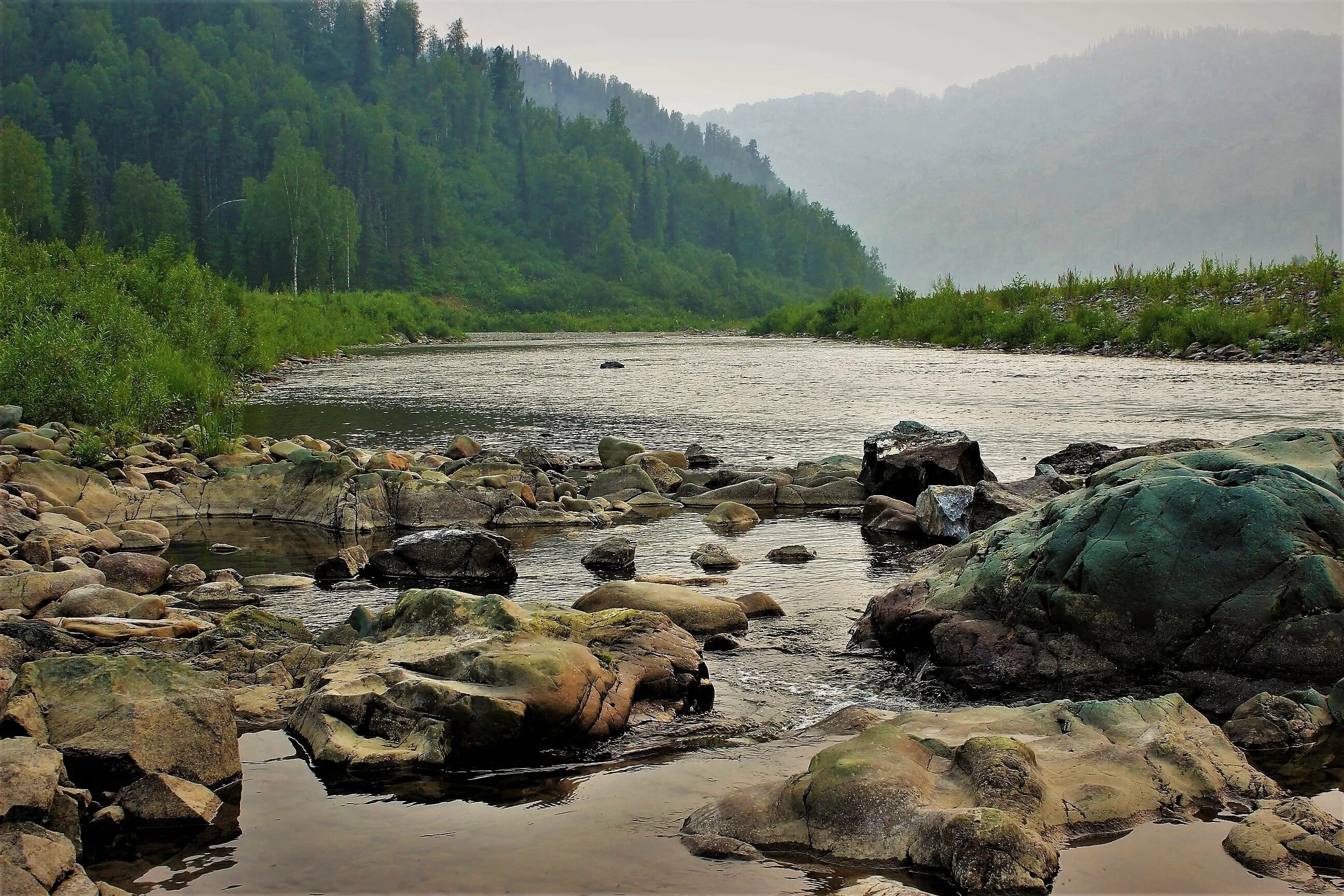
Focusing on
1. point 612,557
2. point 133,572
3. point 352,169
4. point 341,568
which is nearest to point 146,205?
point 352,169

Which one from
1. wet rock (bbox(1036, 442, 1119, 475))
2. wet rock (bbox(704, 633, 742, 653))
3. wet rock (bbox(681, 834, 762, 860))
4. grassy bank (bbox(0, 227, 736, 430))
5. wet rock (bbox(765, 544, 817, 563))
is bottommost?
wet rock (bbox(681, 834, 762, 860))

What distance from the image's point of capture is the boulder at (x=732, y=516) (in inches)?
523

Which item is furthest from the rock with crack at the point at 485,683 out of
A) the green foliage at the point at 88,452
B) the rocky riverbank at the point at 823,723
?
the green foliage at the point at 88,452

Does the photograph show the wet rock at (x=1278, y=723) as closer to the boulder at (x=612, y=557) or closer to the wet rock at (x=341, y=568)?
the boulder at (x=612, y=557)

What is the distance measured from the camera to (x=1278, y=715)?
5.94m

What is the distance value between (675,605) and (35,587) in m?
5.01

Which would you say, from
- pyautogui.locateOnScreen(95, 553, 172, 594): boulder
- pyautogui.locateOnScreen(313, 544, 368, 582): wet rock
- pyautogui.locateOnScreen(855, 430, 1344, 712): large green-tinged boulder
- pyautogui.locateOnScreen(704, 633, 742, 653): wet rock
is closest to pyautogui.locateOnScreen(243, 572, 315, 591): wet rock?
pyautogui.locateOnScreen(313, 544, 368, 582): wet rock

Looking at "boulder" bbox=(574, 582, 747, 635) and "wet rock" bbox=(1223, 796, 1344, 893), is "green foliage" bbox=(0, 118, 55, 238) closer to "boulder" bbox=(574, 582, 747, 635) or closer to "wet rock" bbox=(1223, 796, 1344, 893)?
"boulder" bbox=(574, 582, 747, 635)

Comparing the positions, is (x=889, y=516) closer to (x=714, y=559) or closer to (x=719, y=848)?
(x=714, y=559)

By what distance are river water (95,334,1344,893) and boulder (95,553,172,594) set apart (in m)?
1.20

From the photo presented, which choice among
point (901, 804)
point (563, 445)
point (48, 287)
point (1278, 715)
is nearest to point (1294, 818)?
point (1278, 715)

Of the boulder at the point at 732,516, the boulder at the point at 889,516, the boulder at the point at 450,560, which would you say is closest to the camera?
the boulder at the point at 450,560

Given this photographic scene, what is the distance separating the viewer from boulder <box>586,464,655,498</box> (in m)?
15.2

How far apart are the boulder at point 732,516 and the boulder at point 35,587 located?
23.7ft
